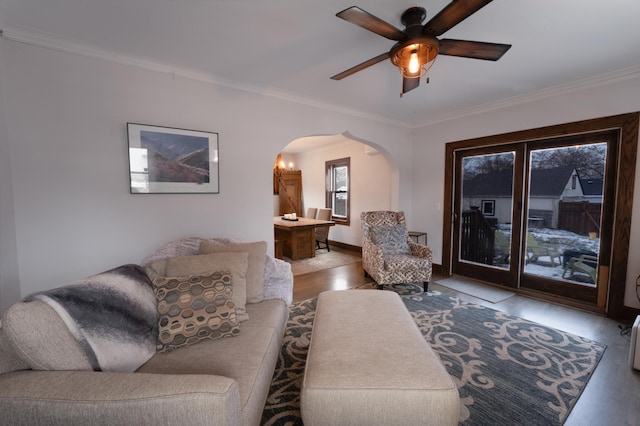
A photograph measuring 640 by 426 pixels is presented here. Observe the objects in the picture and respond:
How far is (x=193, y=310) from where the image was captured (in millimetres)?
1504

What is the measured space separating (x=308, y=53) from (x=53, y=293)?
236 centimetres

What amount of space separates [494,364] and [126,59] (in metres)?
4.01

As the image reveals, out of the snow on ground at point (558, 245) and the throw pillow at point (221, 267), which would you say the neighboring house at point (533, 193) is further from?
the throw pillow at point (221, 267)

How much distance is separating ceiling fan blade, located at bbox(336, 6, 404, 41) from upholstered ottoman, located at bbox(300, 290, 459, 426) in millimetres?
1771

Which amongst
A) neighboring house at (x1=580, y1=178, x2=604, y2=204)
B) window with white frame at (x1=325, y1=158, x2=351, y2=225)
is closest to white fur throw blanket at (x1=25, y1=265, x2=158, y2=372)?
neighboring house at (x1=580, y1=178, x2=604, y2=204)

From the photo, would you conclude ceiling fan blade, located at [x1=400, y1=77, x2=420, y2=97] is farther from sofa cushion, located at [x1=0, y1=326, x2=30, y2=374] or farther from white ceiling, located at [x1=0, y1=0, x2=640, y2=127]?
sofa cushion, located at [x1=0, y1=326, x2=30, y2=374]

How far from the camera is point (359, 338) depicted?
4.97 ft

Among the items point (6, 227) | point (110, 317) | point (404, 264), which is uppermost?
point (6, 227)

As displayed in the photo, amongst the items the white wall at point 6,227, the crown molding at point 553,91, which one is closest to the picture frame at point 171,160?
the white wall at point 6,227

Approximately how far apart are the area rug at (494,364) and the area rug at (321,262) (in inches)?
63.2

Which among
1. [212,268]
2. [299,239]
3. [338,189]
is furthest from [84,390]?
[338,189]

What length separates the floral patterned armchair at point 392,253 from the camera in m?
3.31

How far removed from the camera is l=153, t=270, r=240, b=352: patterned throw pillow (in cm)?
141

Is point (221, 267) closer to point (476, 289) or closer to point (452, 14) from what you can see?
point (452, 14)
